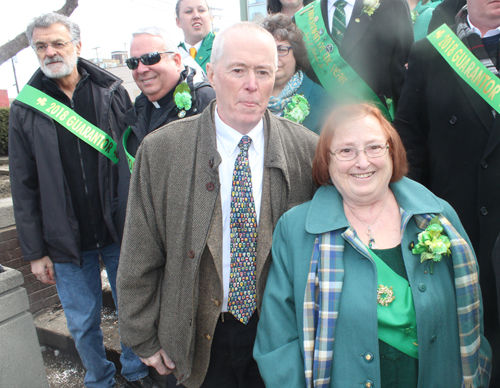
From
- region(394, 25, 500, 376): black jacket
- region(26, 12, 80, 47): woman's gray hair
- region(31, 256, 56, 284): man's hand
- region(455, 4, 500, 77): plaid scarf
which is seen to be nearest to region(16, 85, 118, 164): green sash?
region(26, 12, 80, 47): woman's gray hair

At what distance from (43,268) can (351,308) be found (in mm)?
2260

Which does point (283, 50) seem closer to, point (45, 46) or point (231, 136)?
point (231, 136)

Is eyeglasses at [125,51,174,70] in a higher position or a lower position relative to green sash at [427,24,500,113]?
higher

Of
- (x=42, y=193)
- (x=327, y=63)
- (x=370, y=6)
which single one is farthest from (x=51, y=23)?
(x=370, y=6)

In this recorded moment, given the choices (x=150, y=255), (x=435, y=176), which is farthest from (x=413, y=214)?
(x=150, y=255)

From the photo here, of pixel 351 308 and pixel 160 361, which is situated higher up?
pixel 351 308

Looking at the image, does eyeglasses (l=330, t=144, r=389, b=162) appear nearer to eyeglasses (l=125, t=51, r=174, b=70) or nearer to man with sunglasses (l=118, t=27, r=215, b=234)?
man with sunglasses (l=118, t=27, r=215, b=234)

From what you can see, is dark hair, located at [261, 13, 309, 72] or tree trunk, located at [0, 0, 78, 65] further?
tree trunk, located at [0, 0, 78, 65]

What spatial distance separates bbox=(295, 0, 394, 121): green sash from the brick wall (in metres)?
3.27

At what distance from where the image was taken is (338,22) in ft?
8.84

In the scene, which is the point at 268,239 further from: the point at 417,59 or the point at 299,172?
the point at 417,59

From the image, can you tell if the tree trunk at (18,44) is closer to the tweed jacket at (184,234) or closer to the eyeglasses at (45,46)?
the eyeglasses at (45,46)

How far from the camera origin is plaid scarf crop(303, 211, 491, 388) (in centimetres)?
154

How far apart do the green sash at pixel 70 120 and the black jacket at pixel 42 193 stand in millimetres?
45
